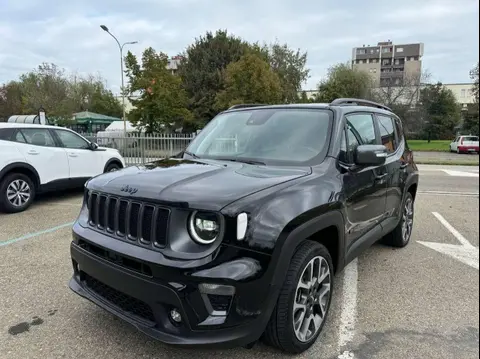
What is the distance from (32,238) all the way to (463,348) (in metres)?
5.28

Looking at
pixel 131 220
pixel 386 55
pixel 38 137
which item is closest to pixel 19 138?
pixel 38 137

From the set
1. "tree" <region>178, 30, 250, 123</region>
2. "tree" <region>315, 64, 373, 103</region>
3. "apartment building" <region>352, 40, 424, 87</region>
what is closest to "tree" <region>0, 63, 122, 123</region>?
"tree" <region>178, 30, 250, 123</region>

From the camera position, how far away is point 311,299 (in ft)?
9.16

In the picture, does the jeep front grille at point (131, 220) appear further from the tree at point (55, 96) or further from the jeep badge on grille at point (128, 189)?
the tree at point (55, 96)

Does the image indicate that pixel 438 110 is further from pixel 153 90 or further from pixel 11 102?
pixel 11 102

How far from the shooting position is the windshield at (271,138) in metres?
3.37

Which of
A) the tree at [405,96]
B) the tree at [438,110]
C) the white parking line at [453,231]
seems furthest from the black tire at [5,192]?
the tree at [438,110]

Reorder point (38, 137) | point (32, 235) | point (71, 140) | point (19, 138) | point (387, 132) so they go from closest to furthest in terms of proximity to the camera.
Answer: point (387, 132) → point (32, 235) → point (19, 138) → point (38, 137) → point (71, 140)

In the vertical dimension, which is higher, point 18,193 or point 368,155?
point 368,155

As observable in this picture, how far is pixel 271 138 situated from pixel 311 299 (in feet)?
4.96

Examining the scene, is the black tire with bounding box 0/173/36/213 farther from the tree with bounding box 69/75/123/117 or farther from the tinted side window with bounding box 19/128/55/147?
the tree with bounding box 69/75/123/117

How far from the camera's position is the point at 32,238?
5.46 meters

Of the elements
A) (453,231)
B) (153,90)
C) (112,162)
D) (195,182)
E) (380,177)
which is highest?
(153,90)

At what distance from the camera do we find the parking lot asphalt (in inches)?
109
